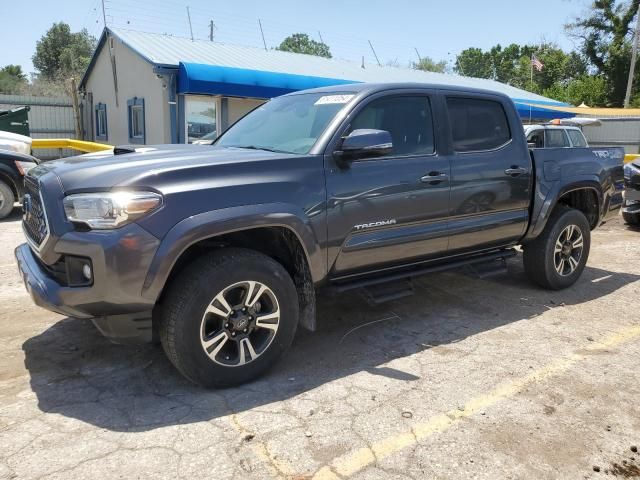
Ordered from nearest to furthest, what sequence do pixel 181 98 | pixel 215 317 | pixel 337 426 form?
pixel 337 426 → pixel 215 317 → pixel 181 98

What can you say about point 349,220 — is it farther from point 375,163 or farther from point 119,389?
point 119,389

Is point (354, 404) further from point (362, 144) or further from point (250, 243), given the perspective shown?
point (362, 144)

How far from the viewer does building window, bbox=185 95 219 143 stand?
1492cm

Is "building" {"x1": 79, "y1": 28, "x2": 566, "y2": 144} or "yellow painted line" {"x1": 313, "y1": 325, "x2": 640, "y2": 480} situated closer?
"yellow painted line" {"x1": 313, "y1": 325, "x2": 640, "y2": 480}

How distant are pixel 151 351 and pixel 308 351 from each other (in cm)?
111

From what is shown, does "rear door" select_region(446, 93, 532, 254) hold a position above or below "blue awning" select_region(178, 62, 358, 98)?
below

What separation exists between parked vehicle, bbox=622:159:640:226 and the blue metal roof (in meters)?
3.02

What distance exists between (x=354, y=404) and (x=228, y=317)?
0.90m

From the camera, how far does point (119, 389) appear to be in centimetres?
331

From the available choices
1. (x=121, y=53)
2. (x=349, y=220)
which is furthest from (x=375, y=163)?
(x=121, y=53)

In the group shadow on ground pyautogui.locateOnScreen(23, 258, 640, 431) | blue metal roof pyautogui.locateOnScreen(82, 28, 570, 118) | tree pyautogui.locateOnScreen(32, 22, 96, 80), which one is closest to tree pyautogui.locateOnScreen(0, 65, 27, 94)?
tree pyautogui.locateOnScreen(32, 22, 96, 80)

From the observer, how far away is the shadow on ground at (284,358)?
3.11 metres

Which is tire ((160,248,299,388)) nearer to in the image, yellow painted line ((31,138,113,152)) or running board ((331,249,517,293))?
running board ((331,249,517,293))

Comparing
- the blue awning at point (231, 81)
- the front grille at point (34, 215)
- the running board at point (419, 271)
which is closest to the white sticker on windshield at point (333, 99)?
the running board at point (419, 271)
